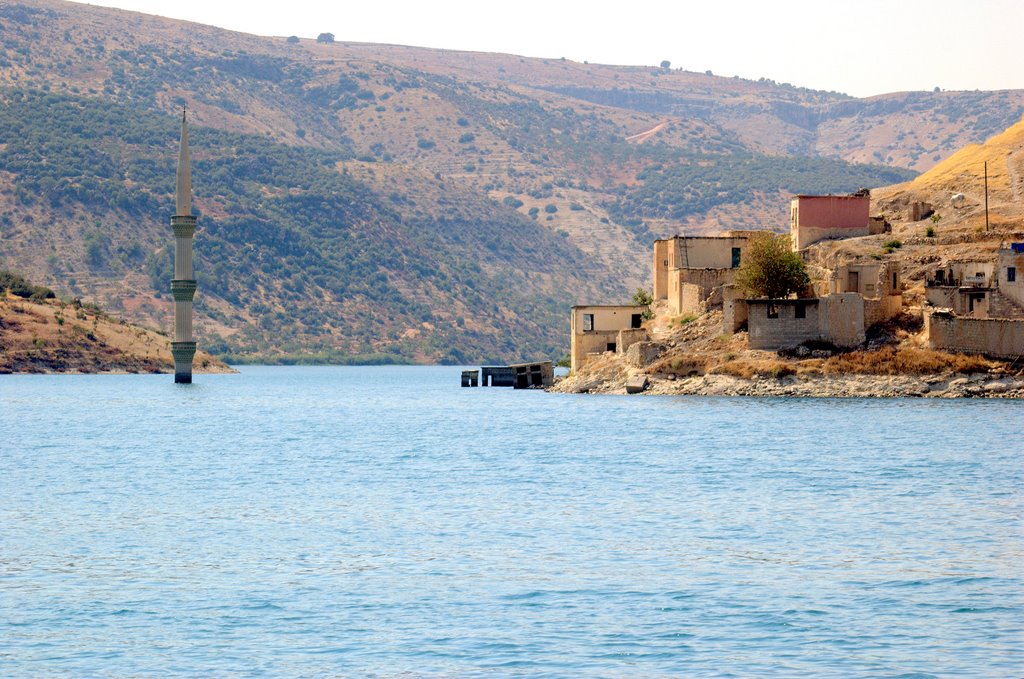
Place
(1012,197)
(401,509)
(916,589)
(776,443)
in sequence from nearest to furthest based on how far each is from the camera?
(916,589), (401,509), (776,443), (1012,197)

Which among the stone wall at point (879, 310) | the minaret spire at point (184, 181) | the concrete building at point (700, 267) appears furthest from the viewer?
the minaret spire at point (184, 181)

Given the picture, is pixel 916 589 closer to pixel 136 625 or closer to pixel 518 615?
pixel 518 615

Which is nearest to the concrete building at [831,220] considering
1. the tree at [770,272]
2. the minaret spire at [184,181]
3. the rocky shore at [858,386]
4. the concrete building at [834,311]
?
the concrete building at [834,311]

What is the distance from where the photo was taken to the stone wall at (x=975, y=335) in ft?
243

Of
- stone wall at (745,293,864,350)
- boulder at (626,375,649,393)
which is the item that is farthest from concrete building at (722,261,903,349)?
boulder at (626,375,649,393)

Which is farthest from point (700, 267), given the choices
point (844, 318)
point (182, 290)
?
point (182, 290)

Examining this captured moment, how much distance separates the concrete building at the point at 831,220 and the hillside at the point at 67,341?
2979 inches

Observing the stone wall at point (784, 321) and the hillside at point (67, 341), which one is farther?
the hillside at point (67, 341)

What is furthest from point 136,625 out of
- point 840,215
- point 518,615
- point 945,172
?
point 945,172

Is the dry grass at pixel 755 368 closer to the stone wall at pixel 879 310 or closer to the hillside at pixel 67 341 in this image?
the stone wall at pixel 879 310

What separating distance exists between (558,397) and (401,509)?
56.8 metres

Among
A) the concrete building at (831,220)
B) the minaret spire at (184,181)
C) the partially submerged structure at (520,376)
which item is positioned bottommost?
the partially submerged structure at (520,376)

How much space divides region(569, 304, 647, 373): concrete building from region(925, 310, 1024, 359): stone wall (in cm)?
2239

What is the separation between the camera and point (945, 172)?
4124 inches
